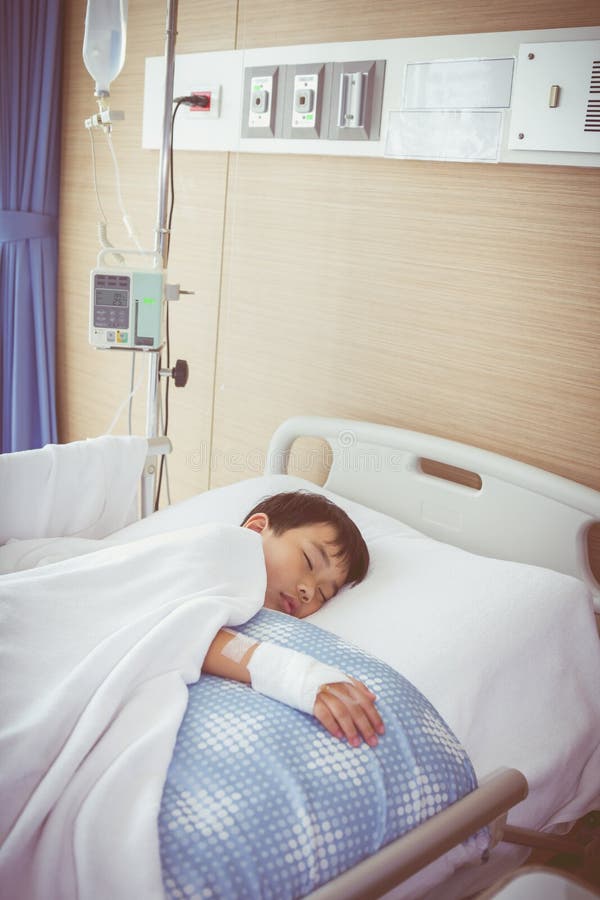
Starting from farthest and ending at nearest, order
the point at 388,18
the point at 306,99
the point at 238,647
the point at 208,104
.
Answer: the point at 208,104, the point at 306,99, the point at 388,18, the point at 238,647

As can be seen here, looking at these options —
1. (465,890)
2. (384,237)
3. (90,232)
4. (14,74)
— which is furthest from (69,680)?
(14,74)

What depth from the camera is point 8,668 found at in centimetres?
111

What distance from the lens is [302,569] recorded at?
5.08 feet

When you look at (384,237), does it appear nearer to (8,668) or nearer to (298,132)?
(298,132)

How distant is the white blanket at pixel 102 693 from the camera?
93 cm

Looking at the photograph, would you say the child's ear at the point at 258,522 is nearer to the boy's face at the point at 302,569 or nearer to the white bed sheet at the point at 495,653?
the boy's face at the point at 302,569

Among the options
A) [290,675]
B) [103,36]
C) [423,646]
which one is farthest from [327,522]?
[103,36]

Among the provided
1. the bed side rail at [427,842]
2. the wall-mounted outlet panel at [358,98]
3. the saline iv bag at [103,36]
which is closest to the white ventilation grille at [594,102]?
the wall-mounted outlet panel at [358,98]

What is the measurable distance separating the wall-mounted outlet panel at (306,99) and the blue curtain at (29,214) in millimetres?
1146

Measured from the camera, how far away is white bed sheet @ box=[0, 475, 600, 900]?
136 centimetres

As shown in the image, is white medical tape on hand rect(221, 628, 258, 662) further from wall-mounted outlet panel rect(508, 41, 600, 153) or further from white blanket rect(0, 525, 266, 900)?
wall-mounted outlet panel rect(508, 41, 600, 153)

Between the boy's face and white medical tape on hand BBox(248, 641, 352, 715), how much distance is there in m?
0.31

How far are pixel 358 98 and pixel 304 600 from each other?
4.00ft

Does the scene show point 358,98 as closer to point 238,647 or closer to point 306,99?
point 306,99
